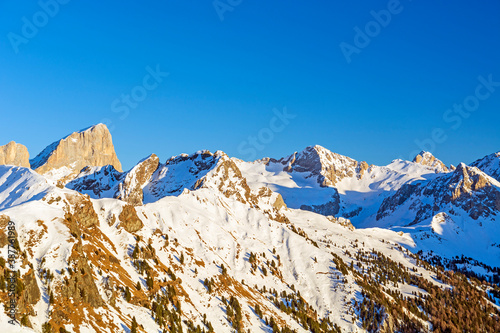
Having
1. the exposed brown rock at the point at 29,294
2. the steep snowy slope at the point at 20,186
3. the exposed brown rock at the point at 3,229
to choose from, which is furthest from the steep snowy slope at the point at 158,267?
the steep snowy slope at the point at 20,186

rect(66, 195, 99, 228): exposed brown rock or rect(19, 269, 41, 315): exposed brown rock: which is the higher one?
rect(66, 195, 99, 228): exposed brown rock

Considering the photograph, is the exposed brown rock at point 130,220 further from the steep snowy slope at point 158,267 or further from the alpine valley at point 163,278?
the steep snowy slope at point 158,267

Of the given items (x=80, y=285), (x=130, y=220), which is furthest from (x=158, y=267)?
(x=80, y=285)

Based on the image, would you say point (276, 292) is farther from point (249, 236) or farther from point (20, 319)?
point (20, 319)

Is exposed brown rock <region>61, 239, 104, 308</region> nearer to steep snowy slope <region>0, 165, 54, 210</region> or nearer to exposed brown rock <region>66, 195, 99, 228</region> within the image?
exposed brown rock <region>66, 195, 99, 228</region>

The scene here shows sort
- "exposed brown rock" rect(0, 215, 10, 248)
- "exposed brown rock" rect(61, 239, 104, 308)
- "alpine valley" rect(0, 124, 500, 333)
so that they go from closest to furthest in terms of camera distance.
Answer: "alpine valley" rect(0, 124, 500, 333), "exposed brown rock" rect(61, 239, 104, 308), "exposed brown rock" rect(0, 215, 10, 248)

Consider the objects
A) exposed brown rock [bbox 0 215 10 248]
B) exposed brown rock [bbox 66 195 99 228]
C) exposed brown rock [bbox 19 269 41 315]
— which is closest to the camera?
exposed brown rock [bbox 19 269 41 315]

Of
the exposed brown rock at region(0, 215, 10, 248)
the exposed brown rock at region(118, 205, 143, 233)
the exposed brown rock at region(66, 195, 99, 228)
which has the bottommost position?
the exposed brown rock at region(0, 215, 10, 248)

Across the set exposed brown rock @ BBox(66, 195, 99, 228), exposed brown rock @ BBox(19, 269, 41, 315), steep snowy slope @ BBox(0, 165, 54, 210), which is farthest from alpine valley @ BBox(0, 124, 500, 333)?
steep snowy slope @ BBox(0, 165, 54, 210)

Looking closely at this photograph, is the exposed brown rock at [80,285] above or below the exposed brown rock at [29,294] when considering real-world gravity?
above

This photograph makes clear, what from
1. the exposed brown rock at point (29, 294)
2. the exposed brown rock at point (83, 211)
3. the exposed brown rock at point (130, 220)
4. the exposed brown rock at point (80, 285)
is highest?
the exposed brown rock at point (130, 220)

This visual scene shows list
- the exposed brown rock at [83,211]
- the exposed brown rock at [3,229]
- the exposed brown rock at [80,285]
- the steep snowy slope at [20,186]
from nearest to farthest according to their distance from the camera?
the exposed brown rock at [80,285]
the exposed brown rock at [3,229]
the exposed brown rock at [83,211]
the steep snowy slope at [20,186]

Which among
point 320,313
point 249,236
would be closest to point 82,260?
point 320,313

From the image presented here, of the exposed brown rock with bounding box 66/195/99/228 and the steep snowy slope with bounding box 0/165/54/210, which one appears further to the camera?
the steep snowy slope with bounding box 0/165/54/210
